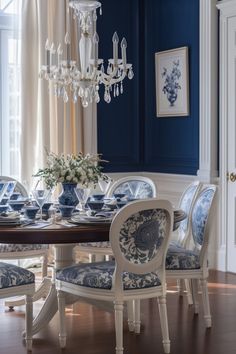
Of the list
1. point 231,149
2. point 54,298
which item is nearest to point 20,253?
point 54,298

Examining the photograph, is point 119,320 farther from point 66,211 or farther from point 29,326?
point 66,211

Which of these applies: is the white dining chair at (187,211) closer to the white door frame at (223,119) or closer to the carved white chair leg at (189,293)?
the carved white chair leg at (189,293)

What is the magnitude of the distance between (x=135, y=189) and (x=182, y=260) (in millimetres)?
1349

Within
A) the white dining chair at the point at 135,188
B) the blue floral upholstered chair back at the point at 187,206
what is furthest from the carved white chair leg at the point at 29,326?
the white dining chair at the point at 135,188

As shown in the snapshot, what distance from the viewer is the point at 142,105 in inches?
298

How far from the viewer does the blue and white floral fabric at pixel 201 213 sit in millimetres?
4624

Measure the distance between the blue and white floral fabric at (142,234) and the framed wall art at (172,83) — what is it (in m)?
3.09

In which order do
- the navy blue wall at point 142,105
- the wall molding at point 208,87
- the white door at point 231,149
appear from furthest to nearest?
the navy blue wall at point 142,105
the wall molding at point 208,87
the white door at point 231,149

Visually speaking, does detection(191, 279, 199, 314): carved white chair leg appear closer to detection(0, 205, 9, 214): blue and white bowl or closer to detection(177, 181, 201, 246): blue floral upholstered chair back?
detection(177, 181, 201, 246): blue floral upholstered chair back

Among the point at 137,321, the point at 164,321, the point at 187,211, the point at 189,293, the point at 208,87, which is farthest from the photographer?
the point at 208,87

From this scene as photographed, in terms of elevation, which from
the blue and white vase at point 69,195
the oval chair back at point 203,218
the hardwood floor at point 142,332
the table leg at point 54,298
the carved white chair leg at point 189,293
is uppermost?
the blue and white vase at point 69,195

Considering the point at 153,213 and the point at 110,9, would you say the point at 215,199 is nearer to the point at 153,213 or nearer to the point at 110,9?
the point at 153,213

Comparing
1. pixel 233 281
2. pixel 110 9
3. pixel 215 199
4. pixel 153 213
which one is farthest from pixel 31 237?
pixel 110 9

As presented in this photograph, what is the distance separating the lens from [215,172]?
6.53 m
